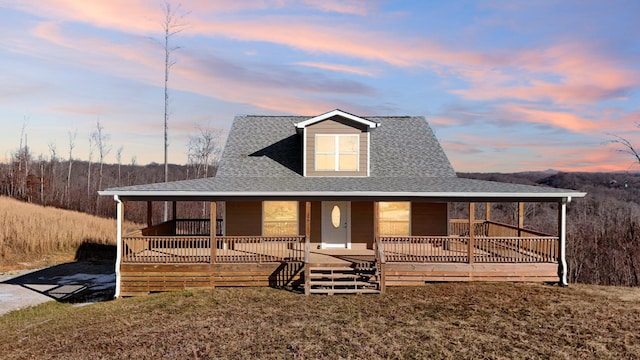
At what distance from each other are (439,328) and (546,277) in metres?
6.59

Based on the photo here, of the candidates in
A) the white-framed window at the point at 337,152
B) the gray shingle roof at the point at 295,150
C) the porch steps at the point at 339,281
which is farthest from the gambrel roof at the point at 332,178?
the porch steps at the point at 339,281

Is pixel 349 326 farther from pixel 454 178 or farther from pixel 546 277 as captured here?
pixel 454 178

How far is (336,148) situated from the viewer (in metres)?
18.9

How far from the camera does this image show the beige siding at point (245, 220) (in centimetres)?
1811

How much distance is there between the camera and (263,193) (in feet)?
48.9

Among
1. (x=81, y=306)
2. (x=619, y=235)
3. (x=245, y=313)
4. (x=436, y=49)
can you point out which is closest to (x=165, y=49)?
(x=436, y=49)

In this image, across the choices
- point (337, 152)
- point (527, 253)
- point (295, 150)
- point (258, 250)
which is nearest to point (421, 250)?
point (527, 253)

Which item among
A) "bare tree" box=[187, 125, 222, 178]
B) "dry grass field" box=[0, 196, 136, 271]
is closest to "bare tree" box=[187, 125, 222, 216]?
"bare tree" box=[187, 125, 222, 178]

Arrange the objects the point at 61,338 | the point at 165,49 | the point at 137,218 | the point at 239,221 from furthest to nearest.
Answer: the point at 137,218
the point at 165,49
the point at 239,221
the point at 61,338

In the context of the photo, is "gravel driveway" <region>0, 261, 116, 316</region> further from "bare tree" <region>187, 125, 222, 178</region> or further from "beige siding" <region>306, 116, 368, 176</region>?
"bare tree" <region>187, 125, 222, 178</region>

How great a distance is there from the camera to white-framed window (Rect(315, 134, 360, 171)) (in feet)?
61.9

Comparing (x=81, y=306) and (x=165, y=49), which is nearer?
(x=81, y=306)

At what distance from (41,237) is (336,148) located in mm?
17418

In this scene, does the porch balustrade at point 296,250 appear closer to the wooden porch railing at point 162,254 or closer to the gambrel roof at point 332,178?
the wooden porch railing at point 162,254
